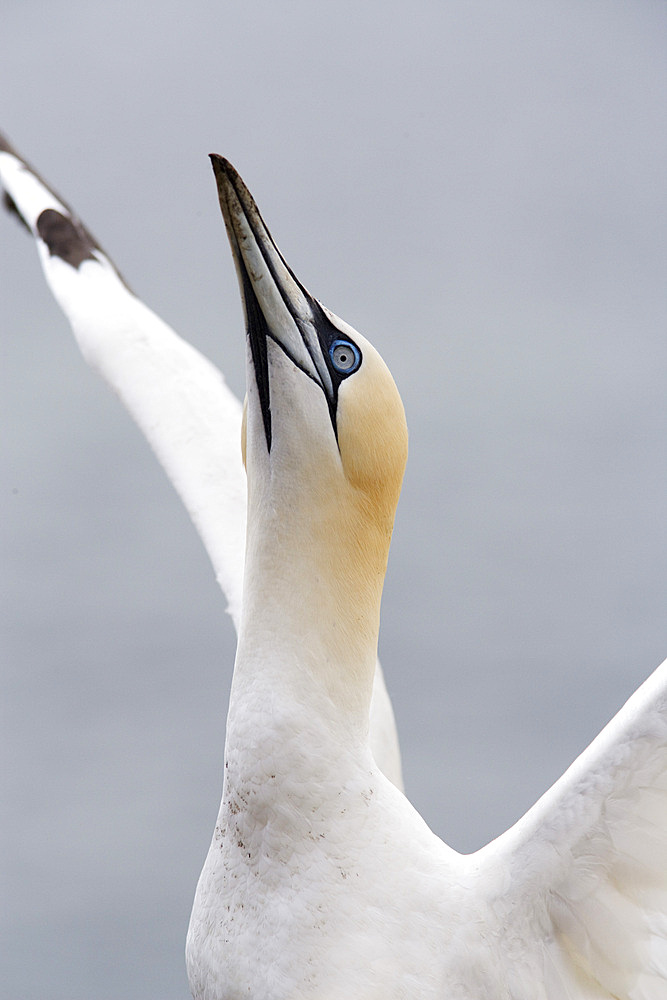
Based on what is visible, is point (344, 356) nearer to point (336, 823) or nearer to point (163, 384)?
point (336, 823)

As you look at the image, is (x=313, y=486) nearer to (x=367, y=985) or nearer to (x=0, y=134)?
(x=367, y=985)

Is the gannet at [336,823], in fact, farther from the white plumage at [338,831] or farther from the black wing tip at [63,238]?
the black wing tip at [63,238]

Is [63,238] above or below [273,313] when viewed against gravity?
below

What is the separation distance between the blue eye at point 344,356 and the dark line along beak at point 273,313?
0.01m

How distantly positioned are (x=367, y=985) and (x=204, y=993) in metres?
0.44

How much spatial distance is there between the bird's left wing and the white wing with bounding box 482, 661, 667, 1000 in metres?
2.03

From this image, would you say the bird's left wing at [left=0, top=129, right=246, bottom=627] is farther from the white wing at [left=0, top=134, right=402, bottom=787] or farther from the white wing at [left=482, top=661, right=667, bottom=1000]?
the white wing at [left=482, top=661, right=667, bottom=1000]

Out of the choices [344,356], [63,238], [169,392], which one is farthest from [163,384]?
[344,356]

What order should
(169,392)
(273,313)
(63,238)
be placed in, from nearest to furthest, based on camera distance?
1. (273,313)
2. (169,392)
3. (63,238)

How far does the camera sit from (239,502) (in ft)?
18.4

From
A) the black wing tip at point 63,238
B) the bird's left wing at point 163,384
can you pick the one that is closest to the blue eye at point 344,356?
the bird's left wing at point 163,384

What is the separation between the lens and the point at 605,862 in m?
3.46

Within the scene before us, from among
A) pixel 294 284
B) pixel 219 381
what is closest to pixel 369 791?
pixel 294 284

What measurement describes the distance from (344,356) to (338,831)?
3.69 feet
